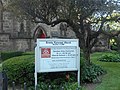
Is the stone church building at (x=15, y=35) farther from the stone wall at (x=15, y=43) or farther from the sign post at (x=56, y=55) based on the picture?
the sign post at (x=56, y=55)

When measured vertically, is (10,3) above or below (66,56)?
above

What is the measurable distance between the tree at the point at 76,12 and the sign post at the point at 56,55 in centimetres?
375

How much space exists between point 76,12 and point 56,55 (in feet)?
14.0

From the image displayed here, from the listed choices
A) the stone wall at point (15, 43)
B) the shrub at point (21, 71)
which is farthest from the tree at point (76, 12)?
the stone wall at point (15, 43)

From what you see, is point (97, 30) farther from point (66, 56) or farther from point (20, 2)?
point (66, 56)

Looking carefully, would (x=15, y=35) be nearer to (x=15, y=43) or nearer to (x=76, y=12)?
(x=15, y=43)

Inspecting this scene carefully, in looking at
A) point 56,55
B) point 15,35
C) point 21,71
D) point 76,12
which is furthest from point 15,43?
point 56,55

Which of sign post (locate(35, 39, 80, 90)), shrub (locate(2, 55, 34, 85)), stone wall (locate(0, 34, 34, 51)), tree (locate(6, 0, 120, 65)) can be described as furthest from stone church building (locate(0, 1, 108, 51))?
sign post (locate(35, 39, 80, 90))

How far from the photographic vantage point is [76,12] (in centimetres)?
1207

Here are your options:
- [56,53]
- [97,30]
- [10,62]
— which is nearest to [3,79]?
[56,53]

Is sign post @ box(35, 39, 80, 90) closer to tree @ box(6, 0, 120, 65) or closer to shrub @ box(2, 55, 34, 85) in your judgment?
shrub @ box(2, 55, 34, 85)

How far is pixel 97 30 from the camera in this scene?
1429 cm

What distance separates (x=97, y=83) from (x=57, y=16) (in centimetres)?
429

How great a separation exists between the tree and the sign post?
3.75 m
